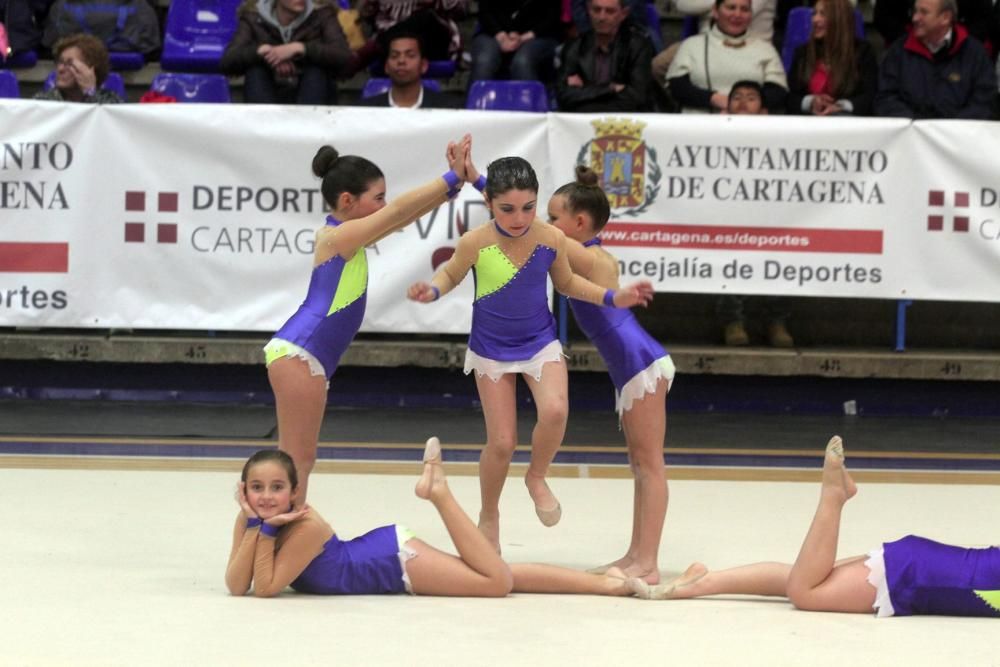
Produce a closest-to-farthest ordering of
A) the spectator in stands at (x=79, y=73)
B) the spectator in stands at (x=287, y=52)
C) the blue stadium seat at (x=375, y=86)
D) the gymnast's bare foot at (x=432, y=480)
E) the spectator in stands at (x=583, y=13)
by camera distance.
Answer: the gymnast's bare foot at (x=432, y=480) < the spectator in stands at (x=79, y=73) < the spectator in stands at (x=287, y=52) < the blue stadium seat at (x=375, y=86) < the spectator in stands at (x=583, y=13)

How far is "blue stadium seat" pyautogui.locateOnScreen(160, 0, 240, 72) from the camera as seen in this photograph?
8.73 m

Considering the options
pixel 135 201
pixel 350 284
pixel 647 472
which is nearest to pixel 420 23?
pixel 135 201

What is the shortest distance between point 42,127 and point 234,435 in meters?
1.80

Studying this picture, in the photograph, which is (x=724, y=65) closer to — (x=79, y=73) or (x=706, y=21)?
(x=706, y=21)

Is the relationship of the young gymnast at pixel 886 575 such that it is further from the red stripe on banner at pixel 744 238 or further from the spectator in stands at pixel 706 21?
the spectator in stands at pixel 706 21

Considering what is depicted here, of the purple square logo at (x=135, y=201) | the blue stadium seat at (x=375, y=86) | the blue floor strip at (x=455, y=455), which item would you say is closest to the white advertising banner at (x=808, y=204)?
the blue floor strip at (x=455, y=455)

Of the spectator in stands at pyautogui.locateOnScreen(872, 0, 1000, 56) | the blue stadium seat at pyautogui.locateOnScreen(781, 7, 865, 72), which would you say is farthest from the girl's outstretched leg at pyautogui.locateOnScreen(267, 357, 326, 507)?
the spectator in stands at pyautogui.locateOnScreen(872, 0, 1000, 56)

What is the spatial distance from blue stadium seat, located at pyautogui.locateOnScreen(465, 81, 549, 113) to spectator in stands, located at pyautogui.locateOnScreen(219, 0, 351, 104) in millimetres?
779

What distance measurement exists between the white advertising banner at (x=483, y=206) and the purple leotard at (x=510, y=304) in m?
2.63

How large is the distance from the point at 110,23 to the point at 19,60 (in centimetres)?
57

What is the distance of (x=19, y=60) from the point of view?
880cm

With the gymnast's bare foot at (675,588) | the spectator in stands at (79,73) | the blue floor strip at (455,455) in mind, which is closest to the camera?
the gymnast's bare foot at (675,588)

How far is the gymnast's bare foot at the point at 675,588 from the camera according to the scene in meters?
4.18

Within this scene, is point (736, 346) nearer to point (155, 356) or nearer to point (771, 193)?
point (771, 193)
